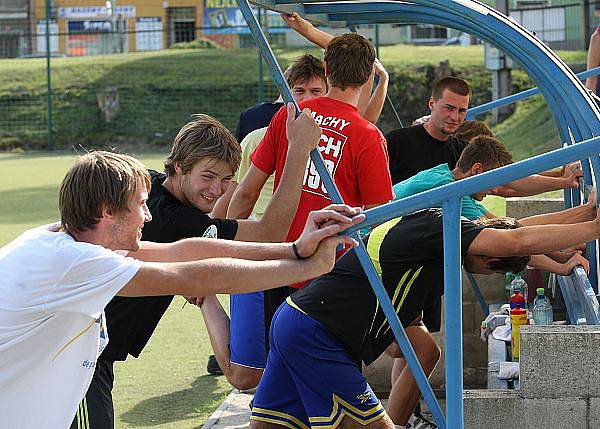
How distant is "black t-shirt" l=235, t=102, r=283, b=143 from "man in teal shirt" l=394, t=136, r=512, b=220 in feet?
5.02

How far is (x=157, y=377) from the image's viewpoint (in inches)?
280

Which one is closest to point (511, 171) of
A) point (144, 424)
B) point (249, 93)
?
point (144, 424)

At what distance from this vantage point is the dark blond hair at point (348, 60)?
4.99 meters

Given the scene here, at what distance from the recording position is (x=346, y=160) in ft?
16.3

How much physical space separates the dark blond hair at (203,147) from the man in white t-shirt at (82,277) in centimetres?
101

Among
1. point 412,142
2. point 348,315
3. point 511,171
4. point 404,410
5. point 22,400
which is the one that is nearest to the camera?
point 22,400

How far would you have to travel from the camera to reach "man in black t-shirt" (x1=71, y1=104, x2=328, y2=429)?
401 centimetres

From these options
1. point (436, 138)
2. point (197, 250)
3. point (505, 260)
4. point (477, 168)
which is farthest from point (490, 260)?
point (436, 138)

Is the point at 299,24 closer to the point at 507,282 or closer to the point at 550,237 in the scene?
the point at 550,237

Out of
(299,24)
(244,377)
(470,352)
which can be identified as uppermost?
(299,24)

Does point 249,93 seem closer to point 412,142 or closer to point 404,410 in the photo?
point 412,142

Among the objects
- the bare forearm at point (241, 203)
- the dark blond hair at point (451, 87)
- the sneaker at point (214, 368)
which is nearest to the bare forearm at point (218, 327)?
the bare forearm at point (241, 203)

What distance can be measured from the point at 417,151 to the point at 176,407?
6.72ft

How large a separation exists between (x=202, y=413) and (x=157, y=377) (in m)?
1.00
